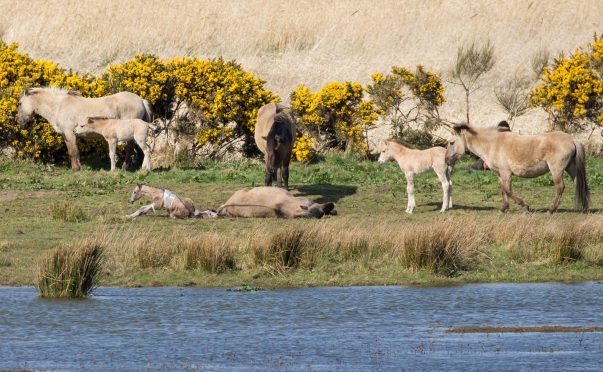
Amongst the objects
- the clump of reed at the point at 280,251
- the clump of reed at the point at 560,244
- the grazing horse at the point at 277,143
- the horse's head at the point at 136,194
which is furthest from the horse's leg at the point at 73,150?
the clump of reed at the point at 560,244

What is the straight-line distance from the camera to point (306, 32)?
163 feet

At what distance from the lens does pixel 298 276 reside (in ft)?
58.1

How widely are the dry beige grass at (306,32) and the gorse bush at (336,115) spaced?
8320mm

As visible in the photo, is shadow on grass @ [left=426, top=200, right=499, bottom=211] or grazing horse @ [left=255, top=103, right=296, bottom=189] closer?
shadow on grass @ [left=426, top=200, right=499, bottom=211]

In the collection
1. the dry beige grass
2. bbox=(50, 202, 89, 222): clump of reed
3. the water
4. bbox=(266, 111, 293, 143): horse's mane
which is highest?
the dry beige grass

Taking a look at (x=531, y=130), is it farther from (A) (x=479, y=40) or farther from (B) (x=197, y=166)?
(B) (x=197, y=166)

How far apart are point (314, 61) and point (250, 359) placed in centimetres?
3571

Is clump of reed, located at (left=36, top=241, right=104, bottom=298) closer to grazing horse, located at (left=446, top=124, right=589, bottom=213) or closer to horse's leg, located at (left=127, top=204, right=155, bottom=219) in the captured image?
horse's leg, located at (left=127, top=204, right=155, bottom=219)

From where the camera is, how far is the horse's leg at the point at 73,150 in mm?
31672

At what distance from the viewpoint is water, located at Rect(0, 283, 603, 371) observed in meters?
12.5

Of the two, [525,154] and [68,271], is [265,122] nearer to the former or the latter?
[525,154]

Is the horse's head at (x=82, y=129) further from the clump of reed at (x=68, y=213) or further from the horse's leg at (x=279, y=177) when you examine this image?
the clump of reed at (x=68, y=213)

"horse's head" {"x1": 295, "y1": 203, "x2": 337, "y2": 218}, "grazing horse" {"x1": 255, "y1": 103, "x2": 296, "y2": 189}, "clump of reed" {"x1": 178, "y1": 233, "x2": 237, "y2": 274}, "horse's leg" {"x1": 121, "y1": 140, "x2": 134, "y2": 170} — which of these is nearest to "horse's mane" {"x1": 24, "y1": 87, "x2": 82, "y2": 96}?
"horse's leg" {"x1": 121, "y1": 140, "x2": 134, "y2": 170}

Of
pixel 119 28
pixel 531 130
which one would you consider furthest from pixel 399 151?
pixel 119 28
